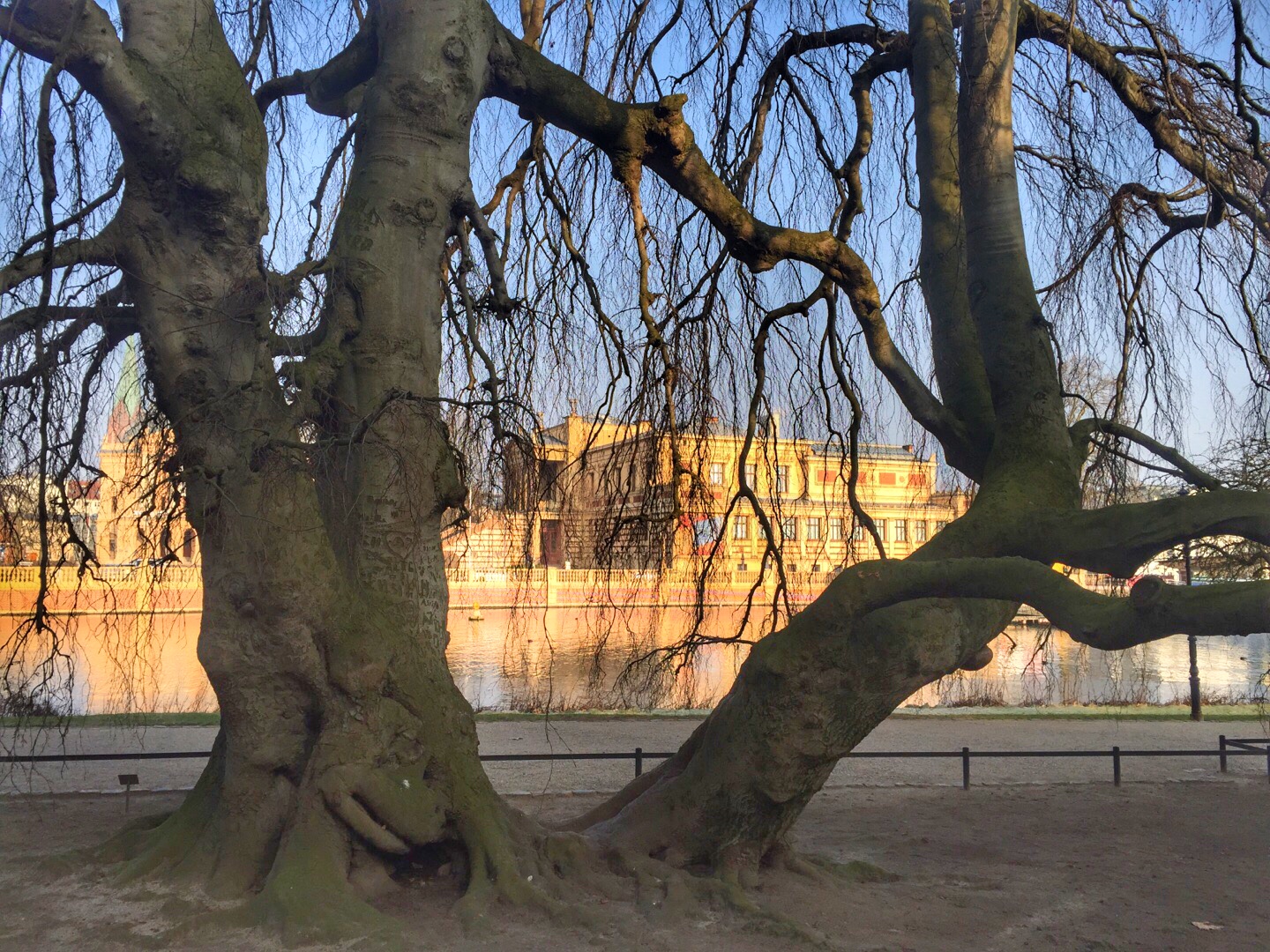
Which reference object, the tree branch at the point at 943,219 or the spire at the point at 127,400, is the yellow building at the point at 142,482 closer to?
the spire at the point at 127,400

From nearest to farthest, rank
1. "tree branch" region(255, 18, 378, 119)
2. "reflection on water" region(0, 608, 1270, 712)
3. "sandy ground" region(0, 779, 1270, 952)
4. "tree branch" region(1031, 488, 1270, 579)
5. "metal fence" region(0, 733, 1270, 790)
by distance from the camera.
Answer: "tree branch" region(1031, 488, 1270, 579)
"sandy ground" region(0, 779, 1270, 952)
"tree branch" region(255, 18, 378, 119)
"metal fence" region(0, 733, 1270, 790)
"reflection on water" region(0, 608, 1270, 712)

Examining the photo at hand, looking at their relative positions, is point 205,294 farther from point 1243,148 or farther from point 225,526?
point 1243,148

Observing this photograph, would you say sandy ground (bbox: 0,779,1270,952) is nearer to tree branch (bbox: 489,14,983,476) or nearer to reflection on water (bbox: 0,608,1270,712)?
tree branch (bbox: 489,14,983,476)

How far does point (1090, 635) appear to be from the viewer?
3932mm

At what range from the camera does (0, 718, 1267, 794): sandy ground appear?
9.45 meters

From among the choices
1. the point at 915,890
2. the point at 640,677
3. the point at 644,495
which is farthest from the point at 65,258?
the point at 640,677

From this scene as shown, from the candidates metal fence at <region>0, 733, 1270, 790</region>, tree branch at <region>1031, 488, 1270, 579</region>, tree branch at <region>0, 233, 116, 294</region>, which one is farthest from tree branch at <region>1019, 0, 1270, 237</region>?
tree branch at <region>0, 233, 116, 294</region>

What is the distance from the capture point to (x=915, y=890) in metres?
Result: 5.81

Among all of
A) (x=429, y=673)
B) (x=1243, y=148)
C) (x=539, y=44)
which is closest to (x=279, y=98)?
(x=539, y=44)

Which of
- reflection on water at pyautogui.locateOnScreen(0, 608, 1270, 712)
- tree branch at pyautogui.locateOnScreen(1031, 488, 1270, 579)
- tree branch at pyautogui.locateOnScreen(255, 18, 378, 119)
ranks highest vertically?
tree branch at pyautogui.locateOnScreen(255, 18, 378, 119)

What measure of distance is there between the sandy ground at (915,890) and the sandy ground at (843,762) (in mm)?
907

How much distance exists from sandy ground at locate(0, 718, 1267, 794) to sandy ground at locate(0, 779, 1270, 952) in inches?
35.7

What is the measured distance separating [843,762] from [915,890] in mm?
5198

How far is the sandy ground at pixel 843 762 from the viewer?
945 centimetres
